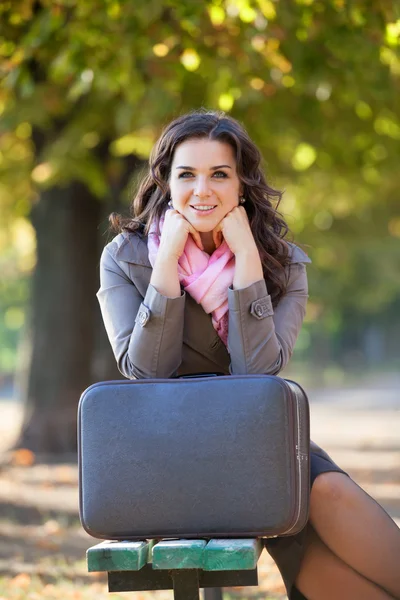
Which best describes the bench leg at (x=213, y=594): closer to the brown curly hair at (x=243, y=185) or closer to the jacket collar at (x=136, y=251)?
the brown curly hair at (x=243, y=185)

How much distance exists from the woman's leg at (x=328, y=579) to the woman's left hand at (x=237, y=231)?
0.94 meters

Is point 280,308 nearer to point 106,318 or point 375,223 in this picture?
point 106,318

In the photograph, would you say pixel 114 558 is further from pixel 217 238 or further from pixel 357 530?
pixel 217 238

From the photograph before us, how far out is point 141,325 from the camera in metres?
3.58

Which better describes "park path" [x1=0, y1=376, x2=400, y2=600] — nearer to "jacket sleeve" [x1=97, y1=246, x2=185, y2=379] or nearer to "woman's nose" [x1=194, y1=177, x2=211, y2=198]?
"jacket sleeve" [x1=97, y1=246, x2=185, y2=379]

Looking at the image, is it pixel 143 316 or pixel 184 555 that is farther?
pixel 143 316

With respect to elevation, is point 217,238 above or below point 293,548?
above

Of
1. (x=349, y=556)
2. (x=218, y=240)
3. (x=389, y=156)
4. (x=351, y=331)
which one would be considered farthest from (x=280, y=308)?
(x=351, y=331)

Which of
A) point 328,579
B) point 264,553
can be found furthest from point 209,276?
point 264,553

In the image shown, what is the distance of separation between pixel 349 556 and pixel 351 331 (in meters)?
45.7

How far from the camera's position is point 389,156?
1077 cm

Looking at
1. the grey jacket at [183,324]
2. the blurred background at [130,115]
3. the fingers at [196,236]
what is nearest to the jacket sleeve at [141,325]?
the grey jacket at [183,324]

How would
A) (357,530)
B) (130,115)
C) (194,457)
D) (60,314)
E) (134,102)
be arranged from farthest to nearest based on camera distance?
(60,314) < (130,115) < (134,102) < (357,530) < (194,457)

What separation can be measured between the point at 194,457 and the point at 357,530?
629 mm
